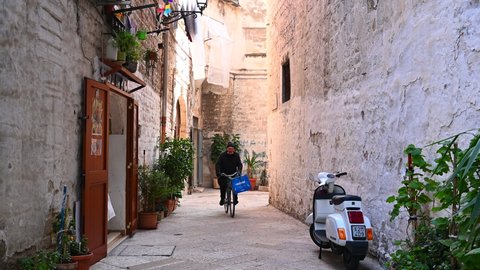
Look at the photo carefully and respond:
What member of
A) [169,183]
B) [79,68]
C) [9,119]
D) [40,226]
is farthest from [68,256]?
[169,183]

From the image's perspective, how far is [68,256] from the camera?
364cm

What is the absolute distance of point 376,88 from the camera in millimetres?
5047

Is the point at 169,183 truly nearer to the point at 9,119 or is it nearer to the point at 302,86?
the point at 302,86

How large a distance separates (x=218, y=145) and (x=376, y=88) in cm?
1266

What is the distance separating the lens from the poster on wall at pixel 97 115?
15.8 ft

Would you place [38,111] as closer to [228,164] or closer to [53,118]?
[53,118]

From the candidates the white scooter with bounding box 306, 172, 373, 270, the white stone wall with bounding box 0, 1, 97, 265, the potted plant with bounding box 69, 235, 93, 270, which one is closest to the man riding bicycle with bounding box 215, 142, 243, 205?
the white scooter with bounding box 306, 172, 373, 270

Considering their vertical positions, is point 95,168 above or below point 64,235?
above

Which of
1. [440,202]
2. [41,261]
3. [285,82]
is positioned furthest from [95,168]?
[285,82]

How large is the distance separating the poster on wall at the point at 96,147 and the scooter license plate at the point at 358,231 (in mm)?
2722

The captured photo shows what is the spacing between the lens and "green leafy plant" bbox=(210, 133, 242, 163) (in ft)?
57.0

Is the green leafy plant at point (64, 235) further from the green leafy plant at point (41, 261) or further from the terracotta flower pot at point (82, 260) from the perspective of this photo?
the green leafy plant at point (41, 261)

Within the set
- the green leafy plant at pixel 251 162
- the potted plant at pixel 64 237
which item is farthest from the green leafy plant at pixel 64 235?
the green leafy plant at pixel 251 162

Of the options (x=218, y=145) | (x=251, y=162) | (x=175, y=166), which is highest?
(x=218, y=145)
